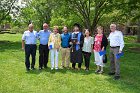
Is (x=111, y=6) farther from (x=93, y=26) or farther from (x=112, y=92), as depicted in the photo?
(x=112, y=92)

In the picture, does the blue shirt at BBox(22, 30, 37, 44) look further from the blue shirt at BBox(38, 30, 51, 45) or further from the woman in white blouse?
the woman in white blouse

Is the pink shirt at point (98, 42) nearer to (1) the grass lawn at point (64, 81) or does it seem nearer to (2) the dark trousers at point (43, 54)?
(1) the grass lawn at point (64, 81)

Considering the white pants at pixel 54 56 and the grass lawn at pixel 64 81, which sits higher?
the white pants at pixel 54 56

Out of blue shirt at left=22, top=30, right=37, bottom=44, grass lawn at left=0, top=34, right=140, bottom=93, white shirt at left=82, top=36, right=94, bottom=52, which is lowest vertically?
grass lawn at left=0, top=34, right=140, bottom=93

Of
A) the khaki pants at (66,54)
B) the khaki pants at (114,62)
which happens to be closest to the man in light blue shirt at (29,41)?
the khaki pants at (66,54)

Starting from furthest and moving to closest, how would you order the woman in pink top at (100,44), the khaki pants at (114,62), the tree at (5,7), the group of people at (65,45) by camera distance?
the tree at (5,7), the group of people at (65,45), the woman in pink top at (100,44), the khaki pants at (114,62)

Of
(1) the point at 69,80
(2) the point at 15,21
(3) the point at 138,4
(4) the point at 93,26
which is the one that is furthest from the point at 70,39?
(2) the point at 15,21

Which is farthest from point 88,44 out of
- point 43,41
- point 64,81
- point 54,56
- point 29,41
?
point 64,81

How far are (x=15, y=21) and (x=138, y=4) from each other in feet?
46.3

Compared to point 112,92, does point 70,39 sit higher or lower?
higher

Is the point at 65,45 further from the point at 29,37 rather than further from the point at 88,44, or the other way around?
the point at 29,37

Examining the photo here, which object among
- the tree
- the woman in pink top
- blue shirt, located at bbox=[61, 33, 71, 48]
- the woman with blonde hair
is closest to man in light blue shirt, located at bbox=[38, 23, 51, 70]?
the woman with blonde hair

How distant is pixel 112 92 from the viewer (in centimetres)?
1099

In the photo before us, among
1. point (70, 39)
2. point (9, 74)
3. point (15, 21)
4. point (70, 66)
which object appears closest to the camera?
point (9, 74)
